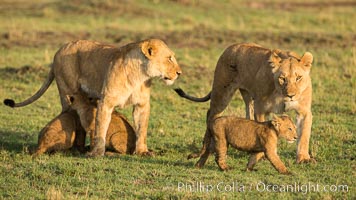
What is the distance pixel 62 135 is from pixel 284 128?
238 centimetres

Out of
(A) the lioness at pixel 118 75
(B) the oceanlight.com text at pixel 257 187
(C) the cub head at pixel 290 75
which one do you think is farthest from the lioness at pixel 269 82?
(B) the oceanlight.com text at pixel 257 187

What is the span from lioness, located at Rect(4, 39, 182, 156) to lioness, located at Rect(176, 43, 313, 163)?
643 millimetres

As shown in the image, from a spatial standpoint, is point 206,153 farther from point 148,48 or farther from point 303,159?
point 148,48

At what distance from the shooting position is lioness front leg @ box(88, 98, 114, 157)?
24.9 ft

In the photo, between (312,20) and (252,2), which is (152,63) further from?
(252,2)

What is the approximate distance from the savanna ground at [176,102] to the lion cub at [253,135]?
196 millimetres

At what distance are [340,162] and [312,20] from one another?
44.7ft

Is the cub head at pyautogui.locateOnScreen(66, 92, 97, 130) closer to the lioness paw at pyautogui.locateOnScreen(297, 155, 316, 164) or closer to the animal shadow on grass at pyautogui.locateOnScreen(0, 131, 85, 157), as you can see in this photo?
the animal shadow on grass at pyautogui.locateOnScreen(0, 131, 85, 157)

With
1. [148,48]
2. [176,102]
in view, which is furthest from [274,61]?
[176,102]

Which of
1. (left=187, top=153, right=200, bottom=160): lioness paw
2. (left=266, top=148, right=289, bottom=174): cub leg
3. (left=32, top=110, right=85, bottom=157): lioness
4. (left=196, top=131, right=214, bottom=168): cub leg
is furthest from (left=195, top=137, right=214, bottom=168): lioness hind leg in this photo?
(left=32, top=110, right=85, bottom=157): lioness

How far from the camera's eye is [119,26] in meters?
19.1

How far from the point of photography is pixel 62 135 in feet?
25.3

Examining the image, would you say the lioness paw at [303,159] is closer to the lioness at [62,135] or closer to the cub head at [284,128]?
the cub head at [284,128]

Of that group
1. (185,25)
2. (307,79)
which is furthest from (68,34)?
(307,79)
